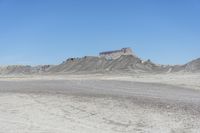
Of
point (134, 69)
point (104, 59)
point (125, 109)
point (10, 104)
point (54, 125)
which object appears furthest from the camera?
point (104, 59)

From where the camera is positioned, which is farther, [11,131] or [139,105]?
[139,105]

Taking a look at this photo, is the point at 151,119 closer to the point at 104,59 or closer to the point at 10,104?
the point at 10,104

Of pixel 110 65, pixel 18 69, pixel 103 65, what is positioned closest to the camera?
pixel 110 65

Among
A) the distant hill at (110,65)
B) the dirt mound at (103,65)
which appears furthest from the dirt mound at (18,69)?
the dirt mound at (103,65)

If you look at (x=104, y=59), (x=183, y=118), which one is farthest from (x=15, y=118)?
(x=104, y=59)

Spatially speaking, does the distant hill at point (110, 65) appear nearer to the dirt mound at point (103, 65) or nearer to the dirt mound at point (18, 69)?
the dirt mound at point (103, 65)

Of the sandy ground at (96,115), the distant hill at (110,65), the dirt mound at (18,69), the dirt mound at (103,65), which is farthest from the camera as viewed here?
the dirt mound at (18,69)

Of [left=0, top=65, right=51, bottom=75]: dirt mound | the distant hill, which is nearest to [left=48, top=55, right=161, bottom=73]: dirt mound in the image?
the distant hill

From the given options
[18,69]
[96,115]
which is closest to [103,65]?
[18,69]

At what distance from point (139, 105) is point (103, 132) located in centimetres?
507

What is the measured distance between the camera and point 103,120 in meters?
12.3

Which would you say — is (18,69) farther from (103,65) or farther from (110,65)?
(110,65)

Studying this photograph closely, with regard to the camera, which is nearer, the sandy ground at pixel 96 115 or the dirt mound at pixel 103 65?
the sandy ground at pixel 96 115

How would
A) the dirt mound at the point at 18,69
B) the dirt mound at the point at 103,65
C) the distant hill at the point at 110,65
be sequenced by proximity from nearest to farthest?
the distant hill at the point at 110,65
the dirt mound at the point at 103,65
the dirt mound at the point at 18,69
